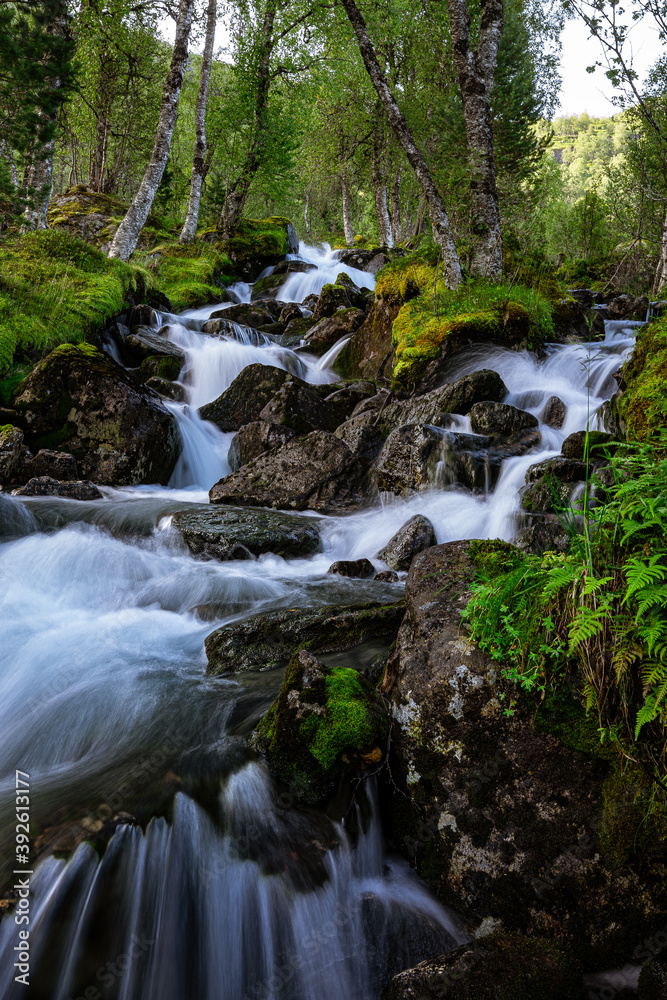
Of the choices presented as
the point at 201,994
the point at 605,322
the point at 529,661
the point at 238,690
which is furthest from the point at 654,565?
the point at 605,322

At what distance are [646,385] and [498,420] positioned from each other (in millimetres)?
3556

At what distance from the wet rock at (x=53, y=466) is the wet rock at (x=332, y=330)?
7.46m

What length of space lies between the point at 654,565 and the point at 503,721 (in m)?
1.11

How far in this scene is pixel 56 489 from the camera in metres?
8.41

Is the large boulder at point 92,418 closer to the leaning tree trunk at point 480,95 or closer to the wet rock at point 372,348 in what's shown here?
the wet rock at point 372,348

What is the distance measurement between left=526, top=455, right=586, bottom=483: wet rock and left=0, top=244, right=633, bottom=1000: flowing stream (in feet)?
1.85

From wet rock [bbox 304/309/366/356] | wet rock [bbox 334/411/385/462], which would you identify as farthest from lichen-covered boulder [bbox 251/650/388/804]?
wet rock [bbox 304/309/366/356]

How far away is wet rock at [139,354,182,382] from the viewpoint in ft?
40.4

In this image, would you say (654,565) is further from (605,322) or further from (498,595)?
(605,322)

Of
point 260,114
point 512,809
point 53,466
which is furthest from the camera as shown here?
point 260,114

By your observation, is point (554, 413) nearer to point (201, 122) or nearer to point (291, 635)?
point (291, 635)

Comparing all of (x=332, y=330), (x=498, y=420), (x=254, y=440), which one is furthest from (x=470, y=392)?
(x=332, y=330)

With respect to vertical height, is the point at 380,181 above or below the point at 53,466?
above

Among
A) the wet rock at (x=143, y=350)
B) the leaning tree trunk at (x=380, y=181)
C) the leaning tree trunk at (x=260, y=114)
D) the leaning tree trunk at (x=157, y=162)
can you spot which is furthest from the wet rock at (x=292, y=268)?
the wet rock at (x=143, y=350)
